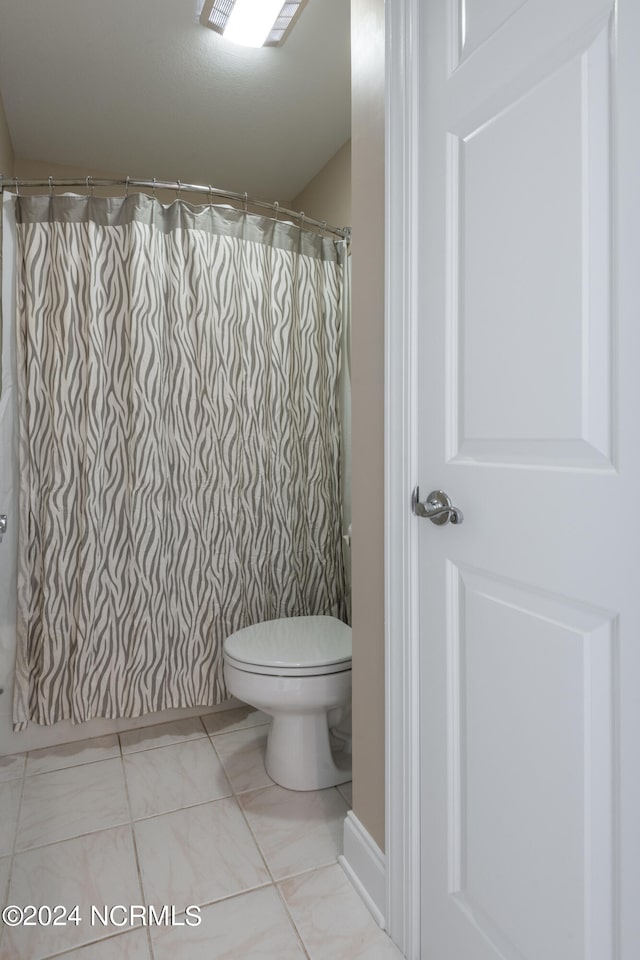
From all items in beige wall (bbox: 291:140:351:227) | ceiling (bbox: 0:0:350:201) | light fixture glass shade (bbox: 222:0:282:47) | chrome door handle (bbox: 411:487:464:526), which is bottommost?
chrome door handle (bbox: 411:487:464:526)

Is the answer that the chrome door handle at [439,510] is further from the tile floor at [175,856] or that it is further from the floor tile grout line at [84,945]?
the floor tile grout line at [84,945]

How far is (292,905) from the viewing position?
1342 millimetres

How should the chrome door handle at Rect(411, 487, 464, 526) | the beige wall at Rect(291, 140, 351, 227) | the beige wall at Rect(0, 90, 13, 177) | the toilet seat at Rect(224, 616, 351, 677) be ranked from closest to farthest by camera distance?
the chrome door handle at Rect(411, 487, 464, 526), the toilet seat at Rect(224, 616, 351, 677), the beige wall at Rect(0, 90, 13, 177), the beige wall at Rect(291, 140, 351, 227)

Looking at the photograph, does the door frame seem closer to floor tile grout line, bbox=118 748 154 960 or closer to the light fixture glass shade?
floor tile grout line, bbox=118 748 154 960

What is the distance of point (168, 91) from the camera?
91.0 inches

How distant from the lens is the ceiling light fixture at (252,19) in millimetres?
1825

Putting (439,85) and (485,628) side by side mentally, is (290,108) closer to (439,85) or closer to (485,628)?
(439,85)

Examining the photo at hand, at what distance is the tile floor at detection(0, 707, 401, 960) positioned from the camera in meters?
1.25

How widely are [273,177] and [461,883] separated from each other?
10.1ft

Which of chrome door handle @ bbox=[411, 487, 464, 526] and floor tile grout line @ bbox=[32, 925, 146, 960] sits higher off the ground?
chrome door handle @ bbox=[411, 487, 464, 526]

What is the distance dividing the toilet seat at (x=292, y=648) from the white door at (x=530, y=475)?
0.59 m

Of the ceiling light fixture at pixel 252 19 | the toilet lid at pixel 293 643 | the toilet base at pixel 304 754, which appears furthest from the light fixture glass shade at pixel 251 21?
the toilet base at pixel 304 754

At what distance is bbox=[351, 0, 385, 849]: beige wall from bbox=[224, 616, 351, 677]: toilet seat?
0.27 m

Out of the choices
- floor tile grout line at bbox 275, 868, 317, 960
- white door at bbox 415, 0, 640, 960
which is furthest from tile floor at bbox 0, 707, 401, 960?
white door at bbox 415, 0, 640, 960
